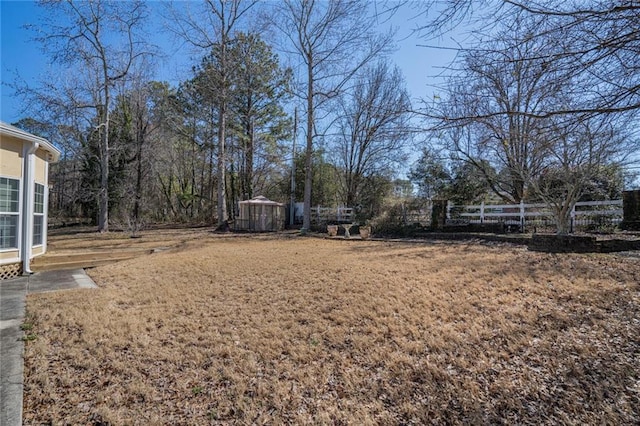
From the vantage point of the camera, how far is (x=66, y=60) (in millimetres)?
13461

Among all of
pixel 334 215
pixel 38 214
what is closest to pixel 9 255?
pixel 38 214

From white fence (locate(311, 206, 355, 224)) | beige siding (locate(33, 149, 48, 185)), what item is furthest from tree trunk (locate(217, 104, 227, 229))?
beige siding (locate(33, 149, 48, 185))

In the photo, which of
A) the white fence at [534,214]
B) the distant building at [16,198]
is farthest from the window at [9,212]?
the white fence at [534,214]

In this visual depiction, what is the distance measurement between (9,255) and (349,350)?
7.02m

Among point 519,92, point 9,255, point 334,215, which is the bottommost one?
point 9,255

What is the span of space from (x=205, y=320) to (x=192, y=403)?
1.56 metres

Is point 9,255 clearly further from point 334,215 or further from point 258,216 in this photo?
point 334,215

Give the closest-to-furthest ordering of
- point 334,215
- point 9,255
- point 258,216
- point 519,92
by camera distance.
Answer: point 519,92 → point 9,255 → point 258,216 → point 334,215

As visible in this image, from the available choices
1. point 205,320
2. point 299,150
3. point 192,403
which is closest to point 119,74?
point 299,150

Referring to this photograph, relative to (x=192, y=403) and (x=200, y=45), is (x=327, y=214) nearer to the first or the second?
(x=200, y=45)

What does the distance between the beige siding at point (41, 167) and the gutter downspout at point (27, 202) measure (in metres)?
1.23

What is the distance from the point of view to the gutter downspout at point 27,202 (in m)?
6.08

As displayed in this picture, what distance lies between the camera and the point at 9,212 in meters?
5.85

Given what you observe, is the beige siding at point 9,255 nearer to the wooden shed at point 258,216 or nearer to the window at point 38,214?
the window at point 38,214
